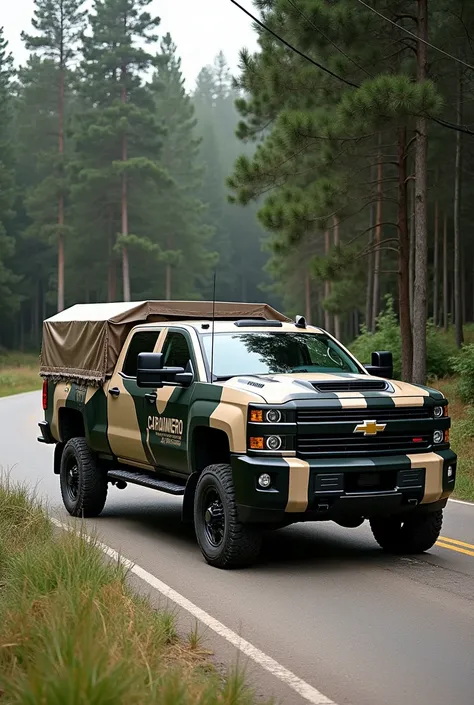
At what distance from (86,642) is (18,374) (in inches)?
2104

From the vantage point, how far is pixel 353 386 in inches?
376

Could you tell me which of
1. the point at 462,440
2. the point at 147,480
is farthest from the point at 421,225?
the point at 147,480

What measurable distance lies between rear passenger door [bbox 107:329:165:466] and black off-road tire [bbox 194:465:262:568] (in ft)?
5.06

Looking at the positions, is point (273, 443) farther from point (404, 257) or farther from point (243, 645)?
point (404, 257)

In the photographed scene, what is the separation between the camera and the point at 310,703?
5.68 meters

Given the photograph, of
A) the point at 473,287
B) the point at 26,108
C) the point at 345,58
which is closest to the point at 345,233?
the point at 473,287

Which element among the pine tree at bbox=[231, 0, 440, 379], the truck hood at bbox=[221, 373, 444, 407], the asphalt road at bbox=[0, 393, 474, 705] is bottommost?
the asphalt road at bbox=[0, 393, 474, 705]

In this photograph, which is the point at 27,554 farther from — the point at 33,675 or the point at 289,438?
the point at 33,675

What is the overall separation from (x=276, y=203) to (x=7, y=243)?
4858 centimetres

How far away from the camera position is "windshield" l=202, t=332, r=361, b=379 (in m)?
10.4

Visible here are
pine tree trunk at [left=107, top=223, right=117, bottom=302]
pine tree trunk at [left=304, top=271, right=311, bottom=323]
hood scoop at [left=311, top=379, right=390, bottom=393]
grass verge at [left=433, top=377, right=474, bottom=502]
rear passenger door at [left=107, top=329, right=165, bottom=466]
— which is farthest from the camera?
pine tree trunk at [left=304, top=271, right=311, bottom=323]

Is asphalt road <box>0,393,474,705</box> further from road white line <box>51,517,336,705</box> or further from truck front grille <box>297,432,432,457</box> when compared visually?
truck front grille <box>297,432,432,457</box>

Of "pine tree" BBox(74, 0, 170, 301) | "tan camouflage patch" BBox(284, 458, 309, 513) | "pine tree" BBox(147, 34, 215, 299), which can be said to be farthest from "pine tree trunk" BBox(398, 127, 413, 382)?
"pine tree" BBox(147, 34, 215, 299)

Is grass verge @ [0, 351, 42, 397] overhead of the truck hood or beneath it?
beneath
